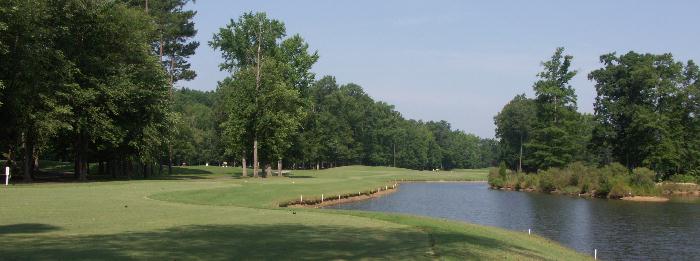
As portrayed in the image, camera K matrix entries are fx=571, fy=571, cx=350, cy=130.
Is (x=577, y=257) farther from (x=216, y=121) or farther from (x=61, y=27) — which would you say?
(x=216, y=121)

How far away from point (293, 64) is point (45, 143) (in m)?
34.9

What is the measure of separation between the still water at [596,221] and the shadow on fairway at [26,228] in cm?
2026

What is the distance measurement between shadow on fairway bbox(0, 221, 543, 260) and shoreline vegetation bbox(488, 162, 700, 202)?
1876 inches

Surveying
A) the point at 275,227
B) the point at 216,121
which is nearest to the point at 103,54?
the point at 275,227

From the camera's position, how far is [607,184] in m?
61.2

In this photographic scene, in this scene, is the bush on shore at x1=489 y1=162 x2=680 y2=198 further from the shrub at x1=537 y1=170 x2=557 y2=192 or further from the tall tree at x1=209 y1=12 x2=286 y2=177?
the tall tree at x1=209 y1=12 x2=286 y2=177

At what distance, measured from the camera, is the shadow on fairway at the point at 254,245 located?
11.7 meters

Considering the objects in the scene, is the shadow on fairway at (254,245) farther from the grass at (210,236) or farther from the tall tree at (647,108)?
the tall tree at (647,108)

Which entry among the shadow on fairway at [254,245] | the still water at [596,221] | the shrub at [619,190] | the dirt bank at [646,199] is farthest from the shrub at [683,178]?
the shadow on fairway at [254,245]

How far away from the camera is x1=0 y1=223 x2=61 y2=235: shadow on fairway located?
15.0 metres

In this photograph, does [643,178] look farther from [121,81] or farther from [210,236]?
[210,236]

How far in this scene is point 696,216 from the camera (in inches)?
1569

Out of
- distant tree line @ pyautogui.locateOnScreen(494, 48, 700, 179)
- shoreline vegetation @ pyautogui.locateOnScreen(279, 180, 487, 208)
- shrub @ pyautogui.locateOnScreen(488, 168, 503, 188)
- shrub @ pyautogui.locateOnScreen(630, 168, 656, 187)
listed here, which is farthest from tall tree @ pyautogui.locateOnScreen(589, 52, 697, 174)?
shoreline vegetation @ pyautogui.locateOnScreen(279, 180, 487, 208)

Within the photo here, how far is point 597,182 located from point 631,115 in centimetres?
1786
